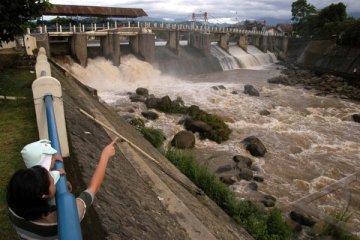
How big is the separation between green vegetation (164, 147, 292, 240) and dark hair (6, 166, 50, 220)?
6.56 m

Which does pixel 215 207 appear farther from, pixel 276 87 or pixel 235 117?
pixel 276 87

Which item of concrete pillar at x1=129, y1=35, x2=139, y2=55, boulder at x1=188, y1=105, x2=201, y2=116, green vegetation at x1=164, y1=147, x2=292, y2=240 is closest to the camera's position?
green vegetation at x1=164, y1=147, x2=292, y2=240

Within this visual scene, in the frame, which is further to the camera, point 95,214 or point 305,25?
point 305,25

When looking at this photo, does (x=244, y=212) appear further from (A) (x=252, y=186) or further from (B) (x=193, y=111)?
(B) (x=193, y=111)

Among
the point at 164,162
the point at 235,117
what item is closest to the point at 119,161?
the point at 164,162

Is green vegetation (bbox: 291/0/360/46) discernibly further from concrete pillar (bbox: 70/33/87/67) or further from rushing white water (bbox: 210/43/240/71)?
concrete pillar (bbox: 70/33/87/67)

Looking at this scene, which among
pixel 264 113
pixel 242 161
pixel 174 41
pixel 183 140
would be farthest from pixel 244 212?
pixel 174 41

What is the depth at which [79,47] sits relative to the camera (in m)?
25.6

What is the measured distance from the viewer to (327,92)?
101 feet

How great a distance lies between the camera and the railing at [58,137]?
1752 millimetres

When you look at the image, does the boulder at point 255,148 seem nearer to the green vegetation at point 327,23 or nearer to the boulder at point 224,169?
the boulder at point 224,169

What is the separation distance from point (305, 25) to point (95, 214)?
6889 centimetres

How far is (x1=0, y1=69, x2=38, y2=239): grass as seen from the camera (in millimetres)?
4666

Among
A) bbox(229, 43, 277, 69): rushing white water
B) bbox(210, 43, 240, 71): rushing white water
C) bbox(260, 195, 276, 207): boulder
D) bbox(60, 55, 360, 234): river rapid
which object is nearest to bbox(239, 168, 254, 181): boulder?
bbox(60, 55, 360, 234): river rapid
